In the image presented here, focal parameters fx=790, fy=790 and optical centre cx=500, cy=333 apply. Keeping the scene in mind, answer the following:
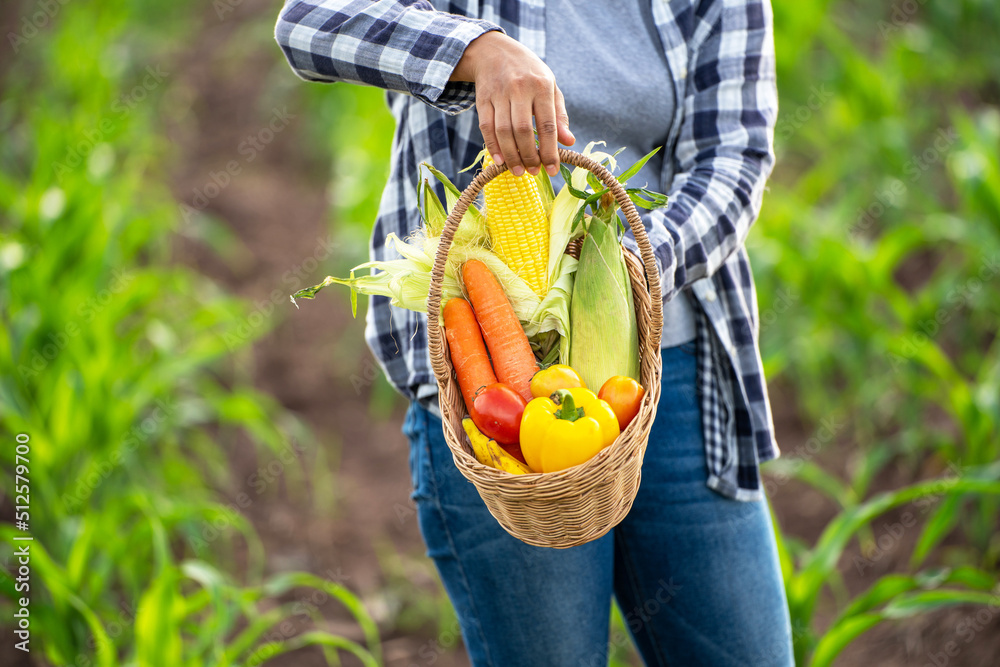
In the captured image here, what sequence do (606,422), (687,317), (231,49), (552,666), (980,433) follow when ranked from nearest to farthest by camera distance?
(606,422) < (552,666) < (687,317) < (980,433) < (231,49)

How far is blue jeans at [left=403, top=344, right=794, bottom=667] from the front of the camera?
0.95 metres

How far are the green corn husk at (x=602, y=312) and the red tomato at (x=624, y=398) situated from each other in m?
0.04

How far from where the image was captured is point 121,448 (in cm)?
197

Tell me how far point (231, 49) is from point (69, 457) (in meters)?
4.85

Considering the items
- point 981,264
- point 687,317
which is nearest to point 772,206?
point 981,264

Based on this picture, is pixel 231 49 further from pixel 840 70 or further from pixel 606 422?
pixel 606 422

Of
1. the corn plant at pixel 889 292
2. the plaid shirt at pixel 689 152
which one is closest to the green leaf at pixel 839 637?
the corn plant at pixel 889 292

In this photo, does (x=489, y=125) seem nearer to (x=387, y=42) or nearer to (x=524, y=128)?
(x=524, y=128)

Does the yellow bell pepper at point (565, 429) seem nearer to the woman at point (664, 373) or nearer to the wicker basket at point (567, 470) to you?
the wicker basket at point (567, 470)

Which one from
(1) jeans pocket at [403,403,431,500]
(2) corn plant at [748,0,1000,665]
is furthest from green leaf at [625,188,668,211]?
(2) corn plant at [748,0,1000,665]

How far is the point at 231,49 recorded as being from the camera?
5934mm

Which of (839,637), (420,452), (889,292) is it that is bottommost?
(839,637)

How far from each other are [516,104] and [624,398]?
31cm

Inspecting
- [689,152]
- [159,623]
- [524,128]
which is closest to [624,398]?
[524,128]
